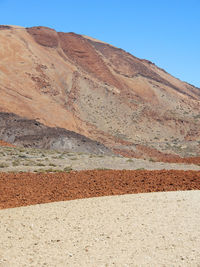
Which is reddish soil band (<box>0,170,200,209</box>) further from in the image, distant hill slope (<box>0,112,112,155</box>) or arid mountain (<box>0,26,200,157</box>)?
arid mountain (<box>0,26,200,157</box>)

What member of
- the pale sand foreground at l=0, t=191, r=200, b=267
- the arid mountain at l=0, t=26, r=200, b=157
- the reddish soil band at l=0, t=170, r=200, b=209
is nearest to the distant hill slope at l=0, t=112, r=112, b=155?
the arid mountain at l=0, t=26, r=200, b=157

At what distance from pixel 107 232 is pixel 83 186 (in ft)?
20.4

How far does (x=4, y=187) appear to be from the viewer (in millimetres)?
14969

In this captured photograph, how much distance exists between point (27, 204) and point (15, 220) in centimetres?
217

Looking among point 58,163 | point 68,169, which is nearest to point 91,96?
point 58,163

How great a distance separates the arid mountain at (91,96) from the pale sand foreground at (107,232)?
3178cm

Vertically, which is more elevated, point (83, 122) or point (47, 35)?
point (47, 35)

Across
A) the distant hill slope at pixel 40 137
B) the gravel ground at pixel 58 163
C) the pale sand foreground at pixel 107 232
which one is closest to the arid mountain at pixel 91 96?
the distant hill slope at pixel 40 137

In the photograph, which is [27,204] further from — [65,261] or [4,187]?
[65,261]

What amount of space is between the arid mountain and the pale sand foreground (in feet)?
104

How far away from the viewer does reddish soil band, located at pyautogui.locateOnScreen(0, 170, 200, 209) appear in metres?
12.5

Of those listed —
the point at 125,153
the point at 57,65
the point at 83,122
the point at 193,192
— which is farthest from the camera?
the point at 57,65

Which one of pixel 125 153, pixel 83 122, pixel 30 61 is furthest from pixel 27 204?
pixel 30 61

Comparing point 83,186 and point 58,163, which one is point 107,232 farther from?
point 58,163
